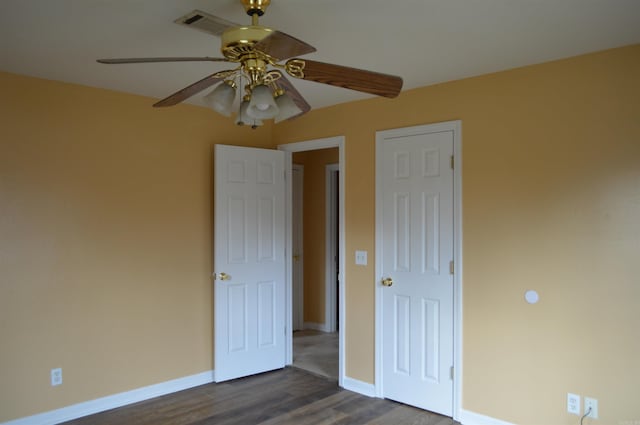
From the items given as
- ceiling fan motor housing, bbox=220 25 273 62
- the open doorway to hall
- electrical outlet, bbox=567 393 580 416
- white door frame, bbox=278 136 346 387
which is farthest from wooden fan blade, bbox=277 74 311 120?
the open doorway to hall

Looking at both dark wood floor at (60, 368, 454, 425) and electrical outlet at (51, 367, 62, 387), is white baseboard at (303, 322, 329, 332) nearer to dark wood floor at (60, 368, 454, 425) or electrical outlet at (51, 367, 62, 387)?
dark wood floor at (60, 368, 454, 425)

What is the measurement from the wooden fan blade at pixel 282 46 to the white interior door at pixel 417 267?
74.4 inches

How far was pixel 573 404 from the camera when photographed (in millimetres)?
2805

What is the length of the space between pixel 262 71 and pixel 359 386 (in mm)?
2862

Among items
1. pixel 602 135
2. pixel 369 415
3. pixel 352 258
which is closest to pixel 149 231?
pixel 352 258

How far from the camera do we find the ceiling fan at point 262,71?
5.65 feet

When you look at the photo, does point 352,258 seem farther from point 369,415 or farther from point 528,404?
point 528,404

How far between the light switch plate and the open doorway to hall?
81.1 inches

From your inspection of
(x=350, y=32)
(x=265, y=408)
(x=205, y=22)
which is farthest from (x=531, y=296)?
(x=205, y=22)

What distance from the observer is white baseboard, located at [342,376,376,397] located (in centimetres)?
379

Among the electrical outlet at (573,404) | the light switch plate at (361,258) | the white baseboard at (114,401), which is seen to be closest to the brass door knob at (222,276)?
the white baseboard at (114,401)

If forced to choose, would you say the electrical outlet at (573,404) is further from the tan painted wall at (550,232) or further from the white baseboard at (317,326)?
the white baseboard at (317,326)

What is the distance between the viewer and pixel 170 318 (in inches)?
153

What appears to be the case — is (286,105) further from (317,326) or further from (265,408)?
(317,326)
